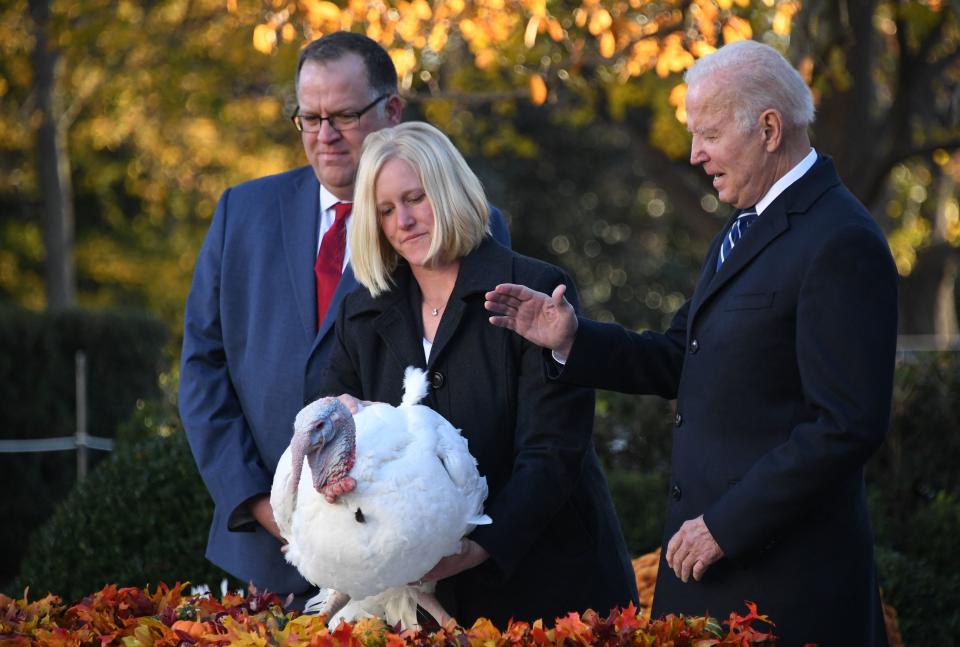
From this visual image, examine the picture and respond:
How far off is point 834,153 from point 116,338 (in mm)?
6443

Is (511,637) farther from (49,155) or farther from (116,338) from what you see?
(49,155)

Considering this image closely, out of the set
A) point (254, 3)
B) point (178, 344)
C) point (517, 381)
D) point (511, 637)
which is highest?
point (254, 3)

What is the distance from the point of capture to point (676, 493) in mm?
3260

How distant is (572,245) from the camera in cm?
2444

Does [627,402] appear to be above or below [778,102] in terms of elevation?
below

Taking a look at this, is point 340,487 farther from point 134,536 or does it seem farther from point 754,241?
point 134,536

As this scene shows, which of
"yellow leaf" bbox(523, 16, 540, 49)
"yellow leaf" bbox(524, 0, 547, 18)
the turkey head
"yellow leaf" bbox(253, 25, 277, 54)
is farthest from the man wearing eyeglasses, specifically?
"yellow leaf" bbox(253, 25, 277, 54)

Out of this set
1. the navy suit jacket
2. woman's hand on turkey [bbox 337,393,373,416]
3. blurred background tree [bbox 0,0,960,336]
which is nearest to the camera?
woman's hand on turkey [bbox 337,393,373,416]

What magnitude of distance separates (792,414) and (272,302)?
5.70 ft

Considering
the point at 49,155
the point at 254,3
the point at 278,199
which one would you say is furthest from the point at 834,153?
the point at 49,155

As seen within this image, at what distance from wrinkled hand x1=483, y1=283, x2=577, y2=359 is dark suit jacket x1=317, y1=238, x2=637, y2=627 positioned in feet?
0.21

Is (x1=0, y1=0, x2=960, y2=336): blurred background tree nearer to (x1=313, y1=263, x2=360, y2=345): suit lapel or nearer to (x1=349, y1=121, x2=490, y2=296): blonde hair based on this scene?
(x1=313, y1=263, x2=360, y2=345): suit lapel

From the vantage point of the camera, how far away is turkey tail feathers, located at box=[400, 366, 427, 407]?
3.24 meters

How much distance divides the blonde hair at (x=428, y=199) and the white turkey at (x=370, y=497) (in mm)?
542
